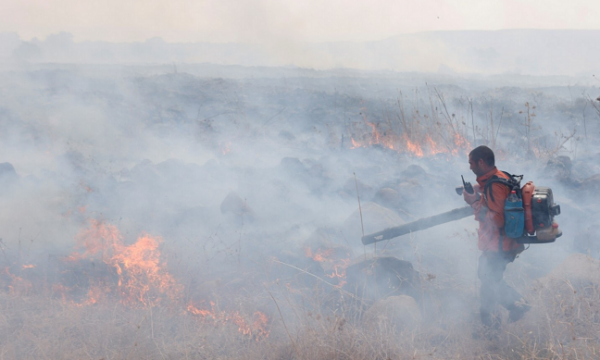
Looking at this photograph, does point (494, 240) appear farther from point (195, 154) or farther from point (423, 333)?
point (195, 154)

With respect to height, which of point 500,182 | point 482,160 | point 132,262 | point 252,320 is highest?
point 482,160

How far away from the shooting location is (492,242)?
315cm

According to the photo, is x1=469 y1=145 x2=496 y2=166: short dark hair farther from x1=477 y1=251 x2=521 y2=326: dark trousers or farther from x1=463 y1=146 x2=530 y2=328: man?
x1=477 y1=251 x2=521 y2=326: dark trousers

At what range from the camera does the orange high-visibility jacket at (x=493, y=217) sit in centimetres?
304

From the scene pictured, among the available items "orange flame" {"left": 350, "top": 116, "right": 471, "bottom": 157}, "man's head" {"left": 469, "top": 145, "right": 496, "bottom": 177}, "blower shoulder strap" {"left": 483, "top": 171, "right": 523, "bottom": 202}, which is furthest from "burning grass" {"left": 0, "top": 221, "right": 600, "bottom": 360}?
"orange flame" {"left": 350, "top": 116, "right": 471, "bottom": 157}

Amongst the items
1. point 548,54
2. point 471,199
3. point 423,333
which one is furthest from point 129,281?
point 548,54

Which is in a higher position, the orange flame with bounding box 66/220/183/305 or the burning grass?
the orange flame with bounding box 66/220/183/305

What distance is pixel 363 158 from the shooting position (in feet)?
28.1

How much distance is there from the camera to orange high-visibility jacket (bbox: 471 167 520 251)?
3039 mm

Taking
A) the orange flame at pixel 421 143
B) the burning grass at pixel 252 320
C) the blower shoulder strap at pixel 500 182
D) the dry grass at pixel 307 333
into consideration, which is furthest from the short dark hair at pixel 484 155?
the orange flame at pixel 421 143

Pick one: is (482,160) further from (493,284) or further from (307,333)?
(307,333)

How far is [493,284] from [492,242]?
0.39 metres

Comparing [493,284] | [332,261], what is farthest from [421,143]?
[493,284]

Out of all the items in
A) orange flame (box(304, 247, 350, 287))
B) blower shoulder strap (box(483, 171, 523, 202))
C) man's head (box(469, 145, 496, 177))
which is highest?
man's head (box(469, 145, 496, 177))
